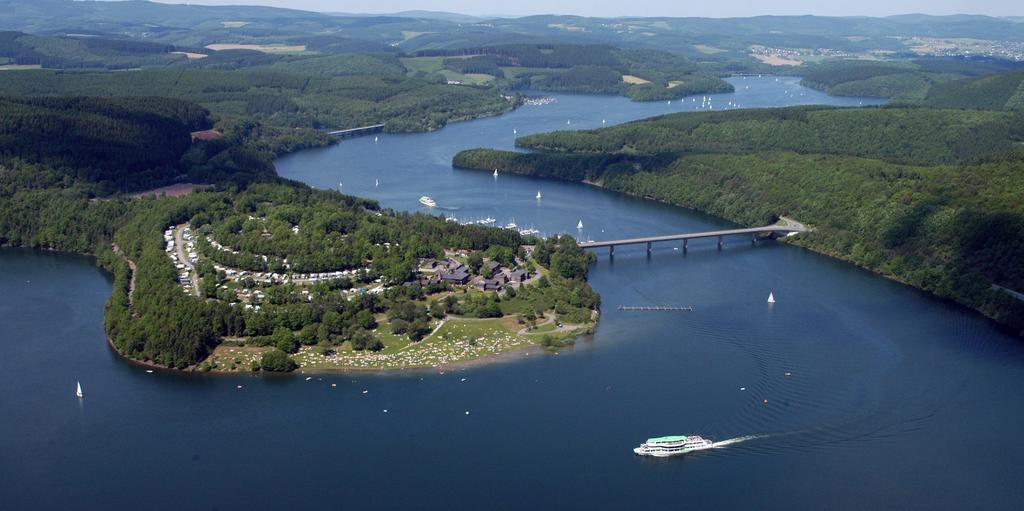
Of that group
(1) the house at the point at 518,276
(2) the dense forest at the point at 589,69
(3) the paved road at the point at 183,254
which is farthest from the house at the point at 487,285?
(2) the dense forest at the point at 589,69

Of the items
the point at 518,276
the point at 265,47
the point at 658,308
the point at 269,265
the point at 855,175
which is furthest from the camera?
the point at 265,47

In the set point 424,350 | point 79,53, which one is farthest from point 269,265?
point 79,53

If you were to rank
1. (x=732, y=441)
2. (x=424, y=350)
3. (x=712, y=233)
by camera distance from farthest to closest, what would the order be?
1. (x=712, y=233)
2. (x=424, y=350)
3. (x=732, y=441)

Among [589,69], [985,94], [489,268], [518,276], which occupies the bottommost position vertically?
[518,276]

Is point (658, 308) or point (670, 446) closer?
point (670, 446)

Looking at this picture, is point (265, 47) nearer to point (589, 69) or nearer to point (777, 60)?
point (589, 69)

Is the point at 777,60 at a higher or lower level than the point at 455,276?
higher

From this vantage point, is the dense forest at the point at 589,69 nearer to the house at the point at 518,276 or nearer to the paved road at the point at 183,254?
the paved road at the point at 183,254

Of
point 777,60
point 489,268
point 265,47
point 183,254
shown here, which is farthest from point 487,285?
point 777,60
